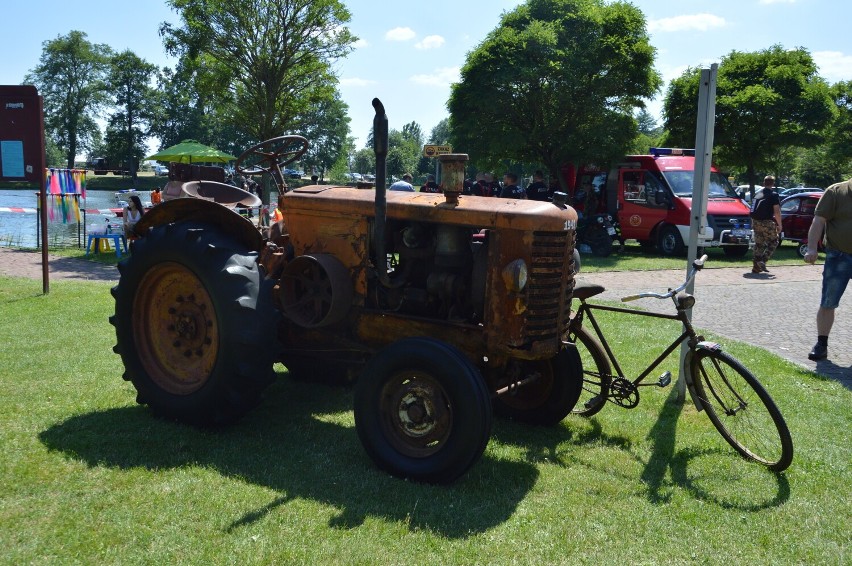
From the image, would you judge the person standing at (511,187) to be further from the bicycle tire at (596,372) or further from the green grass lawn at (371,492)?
the bicycle tire at (596,372)

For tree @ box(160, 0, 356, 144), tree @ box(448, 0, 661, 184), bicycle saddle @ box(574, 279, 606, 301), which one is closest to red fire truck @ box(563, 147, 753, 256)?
tree @ box(448, 0, 661, 184)

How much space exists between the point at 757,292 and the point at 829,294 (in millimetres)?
5122

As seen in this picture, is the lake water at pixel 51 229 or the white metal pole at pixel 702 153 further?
the lake water at pixel 51 229

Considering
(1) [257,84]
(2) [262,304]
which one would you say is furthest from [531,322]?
(1) [257,84]

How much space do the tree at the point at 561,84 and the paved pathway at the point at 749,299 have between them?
5401 mm

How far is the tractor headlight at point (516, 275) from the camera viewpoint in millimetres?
4121

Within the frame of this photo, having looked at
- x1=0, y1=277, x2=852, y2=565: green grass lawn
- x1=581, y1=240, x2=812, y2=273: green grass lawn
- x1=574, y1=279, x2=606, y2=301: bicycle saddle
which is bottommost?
x1=0, y1=277, x2=852, y2=565: green grass lawn

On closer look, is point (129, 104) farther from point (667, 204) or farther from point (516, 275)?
point (516, 275)

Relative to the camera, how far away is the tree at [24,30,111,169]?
67188 millimetres

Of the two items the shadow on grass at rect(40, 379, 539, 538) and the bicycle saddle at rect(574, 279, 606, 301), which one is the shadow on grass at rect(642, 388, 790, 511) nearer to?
the shadow on grass at rect(40, 379, 539, 538)

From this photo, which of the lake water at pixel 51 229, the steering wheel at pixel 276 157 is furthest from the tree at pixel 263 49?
the steering wheel at pixel 276 157

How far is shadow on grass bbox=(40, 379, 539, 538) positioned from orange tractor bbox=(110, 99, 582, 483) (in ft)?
0.52

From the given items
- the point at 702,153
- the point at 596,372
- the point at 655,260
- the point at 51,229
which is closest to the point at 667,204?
the point at 655,260

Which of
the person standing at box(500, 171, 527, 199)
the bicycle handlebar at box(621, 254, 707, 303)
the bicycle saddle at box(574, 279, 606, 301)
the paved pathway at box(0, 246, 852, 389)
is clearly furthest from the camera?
the person standing at box(500, 171, 527, 199)
